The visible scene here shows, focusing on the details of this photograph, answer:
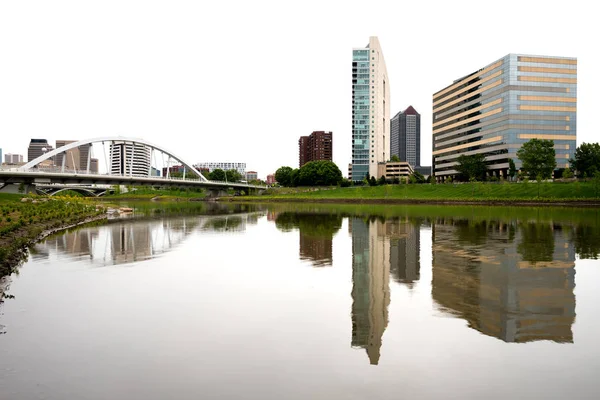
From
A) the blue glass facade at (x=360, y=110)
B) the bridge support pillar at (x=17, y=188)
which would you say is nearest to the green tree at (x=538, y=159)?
the blue glass facade at (x=360, y=110)

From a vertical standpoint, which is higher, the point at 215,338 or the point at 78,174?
the point at 78,174

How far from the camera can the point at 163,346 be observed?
31.1ft

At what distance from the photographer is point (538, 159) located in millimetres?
113000

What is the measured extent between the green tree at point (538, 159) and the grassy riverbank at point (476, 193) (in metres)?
13.9

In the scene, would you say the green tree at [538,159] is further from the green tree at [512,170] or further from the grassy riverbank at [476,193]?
the grassy riverbank at [476,193]

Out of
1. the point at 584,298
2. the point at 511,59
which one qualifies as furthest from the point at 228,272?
the point at 511,59

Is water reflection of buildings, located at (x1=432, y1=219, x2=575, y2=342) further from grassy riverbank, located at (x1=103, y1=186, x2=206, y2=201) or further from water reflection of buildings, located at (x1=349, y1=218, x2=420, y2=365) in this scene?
grassy riverbank, located at (x1=103, y1=186, x2=206, y2=201)

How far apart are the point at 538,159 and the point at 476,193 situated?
79.7 ft

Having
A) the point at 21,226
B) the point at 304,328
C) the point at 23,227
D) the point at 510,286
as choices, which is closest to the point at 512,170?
the point at 510,286

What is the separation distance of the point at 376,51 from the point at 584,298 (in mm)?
192182

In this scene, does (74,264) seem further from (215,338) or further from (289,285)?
(215,338)

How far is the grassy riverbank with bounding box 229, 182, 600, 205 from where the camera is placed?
287ft

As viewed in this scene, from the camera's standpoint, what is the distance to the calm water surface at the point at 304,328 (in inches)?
301

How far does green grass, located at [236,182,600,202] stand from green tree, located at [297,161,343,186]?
4503cm
